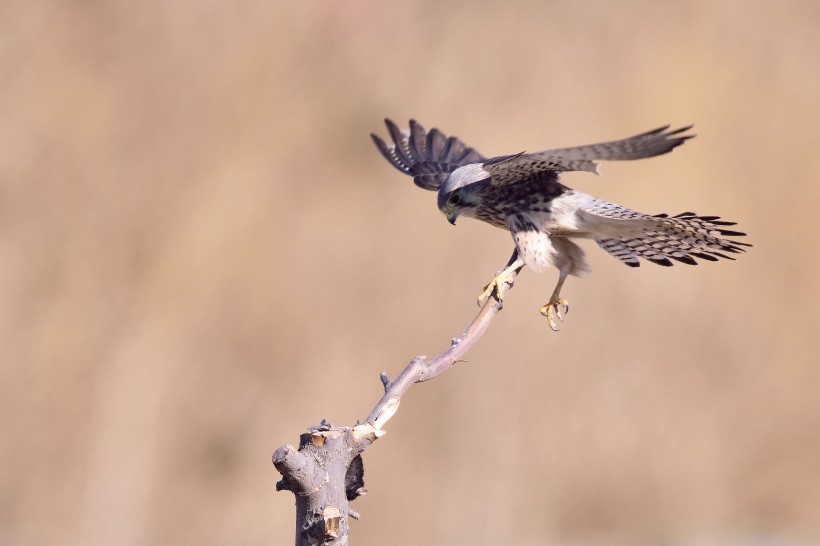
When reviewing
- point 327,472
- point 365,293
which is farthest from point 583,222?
point 365,293

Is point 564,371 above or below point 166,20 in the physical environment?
below

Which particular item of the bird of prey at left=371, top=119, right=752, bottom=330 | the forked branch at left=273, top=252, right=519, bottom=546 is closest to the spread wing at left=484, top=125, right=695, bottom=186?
the bird of prey at left=371, top=119, right=752, bottom=330

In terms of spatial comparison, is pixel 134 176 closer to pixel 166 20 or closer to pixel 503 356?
pixel 166 20

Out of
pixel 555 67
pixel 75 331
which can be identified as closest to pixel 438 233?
pixel 555 67

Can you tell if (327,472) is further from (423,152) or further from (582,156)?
(423,152)

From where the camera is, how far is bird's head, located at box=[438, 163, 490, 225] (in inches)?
127

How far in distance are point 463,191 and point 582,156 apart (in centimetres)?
78

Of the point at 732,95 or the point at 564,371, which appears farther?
Result: the point at 732,95

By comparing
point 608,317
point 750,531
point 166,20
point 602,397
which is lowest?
point 750,531

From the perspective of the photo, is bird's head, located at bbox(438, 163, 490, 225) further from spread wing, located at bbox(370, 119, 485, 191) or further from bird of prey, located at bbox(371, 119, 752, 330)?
spread wing, located at bbox(370, 119, 485, 191)

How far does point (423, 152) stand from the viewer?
13.9ft

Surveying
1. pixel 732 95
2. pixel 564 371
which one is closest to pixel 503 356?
pixel 564 371

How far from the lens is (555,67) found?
19.7 ft

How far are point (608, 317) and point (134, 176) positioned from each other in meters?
2.71
